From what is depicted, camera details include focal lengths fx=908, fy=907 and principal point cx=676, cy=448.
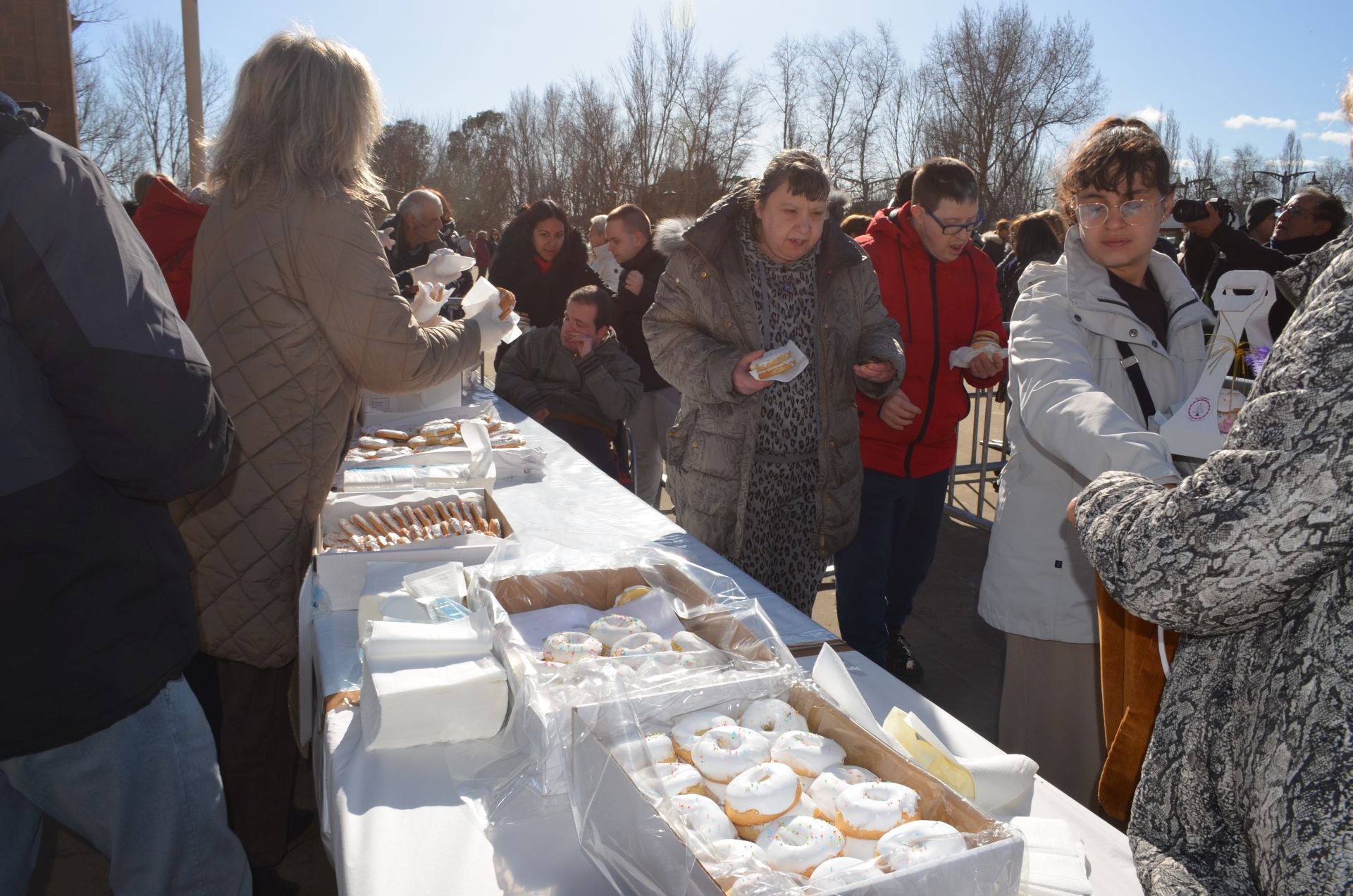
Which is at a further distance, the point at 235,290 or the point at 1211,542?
the point at 235,290

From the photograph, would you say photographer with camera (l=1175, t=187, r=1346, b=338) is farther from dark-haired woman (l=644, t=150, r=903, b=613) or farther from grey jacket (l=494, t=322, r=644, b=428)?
dark-haired woman (l=644, t=150, r=903, b=613)

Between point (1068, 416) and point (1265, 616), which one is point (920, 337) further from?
point (1265, 616)

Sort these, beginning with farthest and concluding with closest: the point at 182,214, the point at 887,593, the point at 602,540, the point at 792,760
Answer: the point at 887,593, the point at 182,214, the point at 602,540, the point at 792,760

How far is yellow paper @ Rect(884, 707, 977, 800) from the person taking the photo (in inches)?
43.9

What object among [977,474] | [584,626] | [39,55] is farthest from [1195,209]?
[39,55]

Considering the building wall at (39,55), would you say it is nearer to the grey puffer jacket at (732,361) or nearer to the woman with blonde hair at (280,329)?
the woman with blonde hair at (280,329)

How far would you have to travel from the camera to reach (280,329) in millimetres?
1974

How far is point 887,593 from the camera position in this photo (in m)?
3.62

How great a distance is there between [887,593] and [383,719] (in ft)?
8.71

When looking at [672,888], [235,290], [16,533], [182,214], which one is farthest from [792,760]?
[182,214]

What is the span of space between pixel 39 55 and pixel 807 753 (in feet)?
21.8

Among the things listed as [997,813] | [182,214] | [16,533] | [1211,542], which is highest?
[182,214]

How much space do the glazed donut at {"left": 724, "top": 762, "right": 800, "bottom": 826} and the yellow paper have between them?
0.17 metres

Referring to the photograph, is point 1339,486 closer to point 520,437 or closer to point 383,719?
point 383,719
